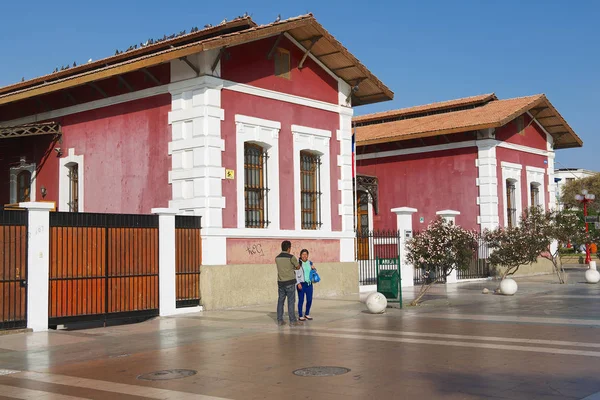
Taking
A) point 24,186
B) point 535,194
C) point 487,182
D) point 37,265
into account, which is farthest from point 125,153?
point 535,194

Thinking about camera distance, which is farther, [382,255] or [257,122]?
[382,255]

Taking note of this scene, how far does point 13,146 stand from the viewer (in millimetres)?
22766

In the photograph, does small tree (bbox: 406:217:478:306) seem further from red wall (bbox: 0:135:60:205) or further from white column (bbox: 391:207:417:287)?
red wall (bbox: 0:135:60:205)

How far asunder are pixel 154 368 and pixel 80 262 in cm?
603

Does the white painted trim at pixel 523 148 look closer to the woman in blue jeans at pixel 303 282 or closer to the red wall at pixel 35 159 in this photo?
the woman in blue jeans at pixel 303 282

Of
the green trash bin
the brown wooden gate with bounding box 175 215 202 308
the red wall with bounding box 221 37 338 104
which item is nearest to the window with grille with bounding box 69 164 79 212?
the brown wooden gate with bounding box 175 215 202 308

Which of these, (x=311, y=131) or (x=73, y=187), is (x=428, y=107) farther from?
(x=73, y=187)

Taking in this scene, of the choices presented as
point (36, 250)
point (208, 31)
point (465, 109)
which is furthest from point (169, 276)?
point (465, 109)

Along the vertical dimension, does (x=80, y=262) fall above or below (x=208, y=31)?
below

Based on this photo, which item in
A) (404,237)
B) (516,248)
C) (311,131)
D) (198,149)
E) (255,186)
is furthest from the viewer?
(404,237)

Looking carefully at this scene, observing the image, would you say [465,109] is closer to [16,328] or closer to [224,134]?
[224,134]

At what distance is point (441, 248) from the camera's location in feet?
58.9

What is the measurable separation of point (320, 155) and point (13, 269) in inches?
388

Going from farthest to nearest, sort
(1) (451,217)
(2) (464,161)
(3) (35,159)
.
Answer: (2) (464,161)
(1) (451,217)
(3) (35,159)
